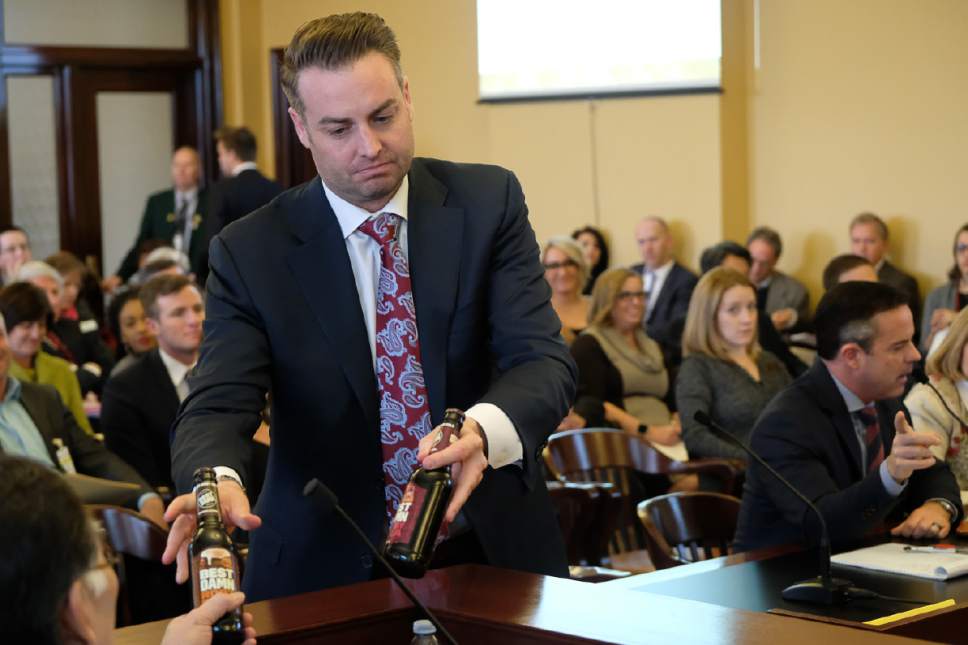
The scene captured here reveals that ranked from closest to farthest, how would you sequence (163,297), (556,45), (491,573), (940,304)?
1. (491,573)
2. (163,297)
3. (940,304)
4. (556,45)

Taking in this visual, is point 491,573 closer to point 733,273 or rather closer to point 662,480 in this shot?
point 662,480

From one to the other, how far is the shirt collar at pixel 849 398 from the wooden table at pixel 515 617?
5.51 feet

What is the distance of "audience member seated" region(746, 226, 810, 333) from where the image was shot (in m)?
8.57

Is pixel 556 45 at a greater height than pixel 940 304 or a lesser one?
greater

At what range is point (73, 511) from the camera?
1315mm

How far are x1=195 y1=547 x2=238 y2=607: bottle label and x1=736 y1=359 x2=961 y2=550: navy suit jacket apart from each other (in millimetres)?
1839

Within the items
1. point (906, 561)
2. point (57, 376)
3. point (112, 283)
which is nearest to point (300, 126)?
point (906, 561)

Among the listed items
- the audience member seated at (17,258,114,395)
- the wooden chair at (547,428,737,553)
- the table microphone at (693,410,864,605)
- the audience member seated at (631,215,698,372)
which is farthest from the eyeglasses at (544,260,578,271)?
the table microphone at (693,410,864,605)

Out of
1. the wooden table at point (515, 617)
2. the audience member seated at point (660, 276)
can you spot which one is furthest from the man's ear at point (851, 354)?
the audience member seated at point (660, 276)

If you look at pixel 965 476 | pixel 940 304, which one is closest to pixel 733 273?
pixel 965 476

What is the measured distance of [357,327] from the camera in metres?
2.08

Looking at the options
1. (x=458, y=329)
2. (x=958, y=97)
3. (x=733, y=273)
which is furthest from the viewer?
(x=958, y=97)

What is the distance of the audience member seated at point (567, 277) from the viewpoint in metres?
6.99

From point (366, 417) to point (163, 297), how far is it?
125 inches
